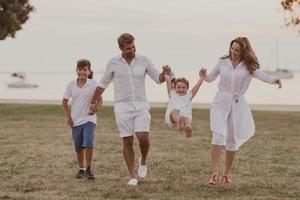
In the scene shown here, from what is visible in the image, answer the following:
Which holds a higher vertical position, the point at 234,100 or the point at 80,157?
the point at 234,100

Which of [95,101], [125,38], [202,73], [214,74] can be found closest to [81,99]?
[95,101]

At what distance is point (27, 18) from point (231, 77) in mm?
21671

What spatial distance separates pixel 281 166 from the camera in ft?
40.4

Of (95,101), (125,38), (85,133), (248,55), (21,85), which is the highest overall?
(125,38)

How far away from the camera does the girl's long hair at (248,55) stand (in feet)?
32.9

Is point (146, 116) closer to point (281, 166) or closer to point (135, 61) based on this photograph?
point (135, 61)

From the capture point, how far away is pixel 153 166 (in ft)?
39.9

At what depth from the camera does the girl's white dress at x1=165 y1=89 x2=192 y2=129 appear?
10172 mm

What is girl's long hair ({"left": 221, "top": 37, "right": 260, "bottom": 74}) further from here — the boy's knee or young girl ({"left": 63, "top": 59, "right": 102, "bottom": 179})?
young girl ({"left": 63, "top": 59, "right": 102, "bottom": 179})

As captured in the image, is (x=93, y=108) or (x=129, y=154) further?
(x=93, y=108)

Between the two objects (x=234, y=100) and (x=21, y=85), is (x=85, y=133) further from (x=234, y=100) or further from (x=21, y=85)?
(x=21, y=85)

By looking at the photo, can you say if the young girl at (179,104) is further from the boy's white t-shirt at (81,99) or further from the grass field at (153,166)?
the boy's white t-shirt at (81,99)

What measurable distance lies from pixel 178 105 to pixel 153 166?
2.24 meters

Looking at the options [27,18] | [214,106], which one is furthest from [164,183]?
[27,18]
